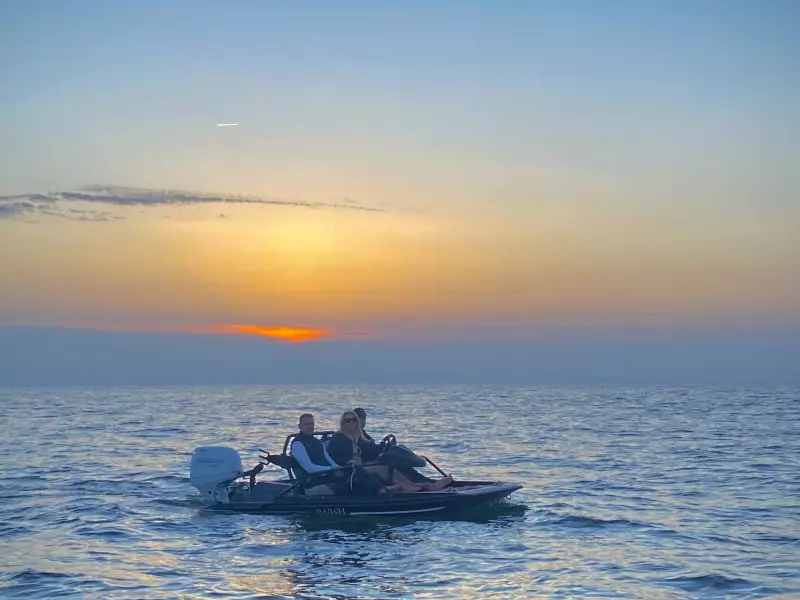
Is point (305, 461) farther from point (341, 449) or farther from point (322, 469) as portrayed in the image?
point (341, 449)

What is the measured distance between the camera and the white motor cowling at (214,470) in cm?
2033

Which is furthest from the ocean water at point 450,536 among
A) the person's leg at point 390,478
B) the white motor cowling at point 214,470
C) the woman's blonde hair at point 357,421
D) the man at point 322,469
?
the woman's blonde hair at point 357,421

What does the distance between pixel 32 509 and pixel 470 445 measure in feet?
61.6

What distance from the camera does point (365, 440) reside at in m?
20.0

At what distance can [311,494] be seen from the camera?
19.5 meters

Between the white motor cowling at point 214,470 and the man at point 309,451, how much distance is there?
5.68 feet

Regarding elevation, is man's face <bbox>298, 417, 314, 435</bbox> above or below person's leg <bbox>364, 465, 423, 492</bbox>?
above

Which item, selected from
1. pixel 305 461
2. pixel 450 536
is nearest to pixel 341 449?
pixel 305 461

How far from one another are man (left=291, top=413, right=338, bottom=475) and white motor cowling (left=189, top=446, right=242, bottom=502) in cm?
173

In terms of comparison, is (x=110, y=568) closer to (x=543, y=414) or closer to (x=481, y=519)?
(x=481, y=519)

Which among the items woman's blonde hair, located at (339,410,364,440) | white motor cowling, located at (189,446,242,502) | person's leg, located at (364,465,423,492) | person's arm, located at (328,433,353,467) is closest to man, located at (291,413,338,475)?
person's arm, located at (328,433,353,467)

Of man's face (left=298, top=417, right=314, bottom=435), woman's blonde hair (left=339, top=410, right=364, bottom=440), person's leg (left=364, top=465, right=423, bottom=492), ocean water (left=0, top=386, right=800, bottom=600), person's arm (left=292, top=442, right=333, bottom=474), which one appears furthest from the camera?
woman's blonde hair (left=339, top=410, right=364, bottom=440)

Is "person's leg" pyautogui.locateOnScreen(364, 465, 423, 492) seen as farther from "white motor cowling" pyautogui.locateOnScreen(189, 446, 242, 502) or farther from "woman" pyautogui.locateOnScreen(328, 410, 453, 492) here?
"white motor cowling" pyautogui.locateOnScreen(189, 446, 242, 502)

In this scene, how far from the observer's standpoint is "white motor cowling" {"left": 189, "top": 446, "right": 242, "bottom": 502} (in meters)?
20.3
